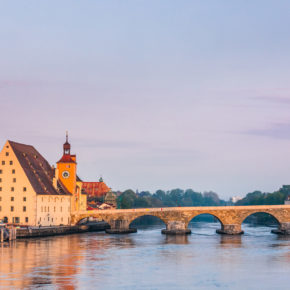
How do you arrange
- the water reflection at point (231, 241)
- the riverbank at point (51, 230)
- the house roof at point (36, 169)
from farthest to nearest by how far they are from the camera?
the house roof at point (36, 169), the riverbank at point (51, 230), the water reflection at point (231, 241)

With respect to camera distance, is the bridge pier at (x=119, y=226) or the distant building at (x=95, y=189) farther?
the distant building at (x=95, y=189)

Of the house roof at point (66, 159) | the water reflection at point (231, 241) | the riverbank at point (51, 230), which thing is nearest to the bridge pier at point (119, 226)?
the riverbank at point (51, 230)

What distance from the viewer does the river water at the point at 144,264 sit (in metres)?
55.1

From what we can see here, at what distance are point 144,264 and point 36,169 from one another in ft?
159

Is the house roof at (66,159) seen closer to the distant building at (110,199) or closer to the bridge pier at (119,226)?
the bridge pier at (119,226)

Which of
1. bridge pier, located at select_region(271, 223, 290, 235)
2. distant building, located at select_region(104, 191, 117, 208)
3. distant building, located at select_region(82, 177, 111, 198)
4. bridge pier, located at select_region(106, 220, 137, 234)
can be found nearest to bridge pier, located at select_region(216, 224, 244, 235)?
bridge pier, located at select_region(271, 223, 290, 235)

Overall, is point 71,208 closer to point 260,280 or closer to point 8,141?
point 8,141

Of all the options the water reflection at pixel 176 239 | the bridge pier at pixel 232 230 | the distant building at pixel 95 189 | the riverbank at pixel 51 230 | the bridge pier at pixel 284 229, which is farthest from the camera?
the distant building at pixel 95 189

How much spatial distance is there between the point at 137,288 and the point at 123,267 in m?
12.2

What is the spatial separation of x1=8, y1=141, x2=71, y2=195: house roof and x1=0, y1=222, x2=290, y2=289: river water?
46.5 feet

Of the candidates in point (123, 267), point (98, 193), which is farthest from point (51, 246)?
point (98, 193)

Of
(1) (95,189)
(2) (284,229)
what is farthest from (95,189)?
(2) (284,229)

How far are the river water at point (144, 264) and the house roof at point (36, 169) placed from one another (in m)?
14.2

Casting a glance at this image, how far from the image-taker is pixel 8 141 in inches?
4166
